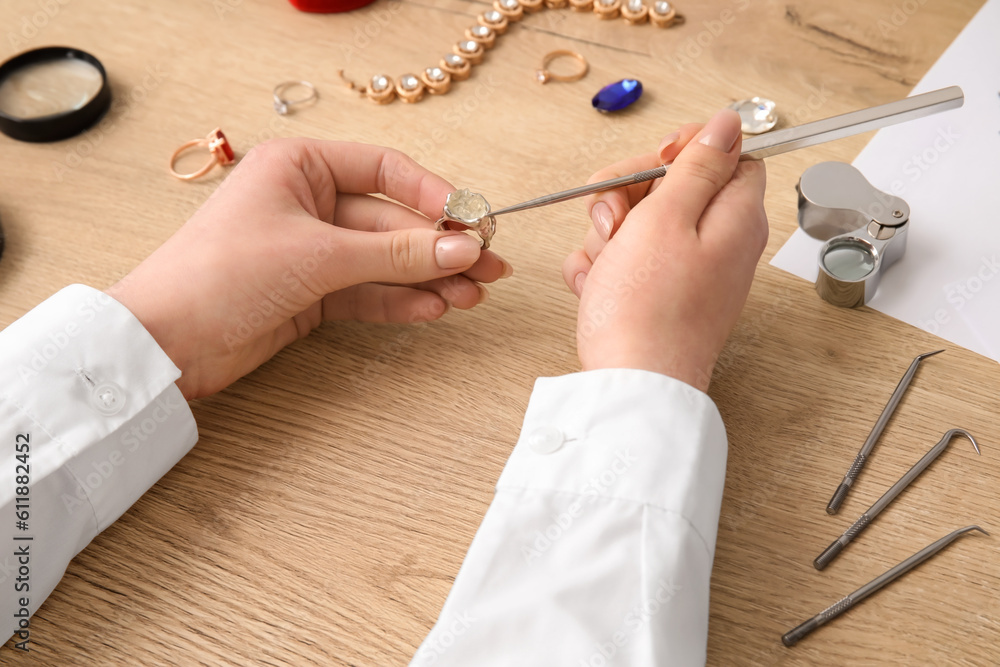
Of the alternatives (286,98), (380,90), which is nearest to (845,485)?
(380,90)

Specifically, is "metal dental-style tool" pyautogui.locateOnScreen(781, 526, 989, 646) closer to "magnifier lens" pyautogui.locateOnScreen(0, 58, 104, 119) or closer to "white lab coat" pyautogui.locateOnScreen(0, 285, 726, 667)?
"white lab coat" pyautogui.locateOnScreen(0, 285, 726, 667)

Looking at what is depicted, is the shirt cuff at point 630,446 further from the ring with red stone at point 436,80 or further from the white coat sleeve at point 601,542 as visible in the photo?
the ring with red stone at point 436,80

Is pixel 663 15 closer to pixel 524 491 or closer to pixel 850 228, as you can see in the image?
pixel 850 228

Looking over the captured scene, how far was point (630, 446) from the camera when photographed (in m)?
0.71

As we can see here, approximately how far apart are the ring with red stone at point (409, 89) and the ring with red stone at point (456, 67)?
0.16 ft

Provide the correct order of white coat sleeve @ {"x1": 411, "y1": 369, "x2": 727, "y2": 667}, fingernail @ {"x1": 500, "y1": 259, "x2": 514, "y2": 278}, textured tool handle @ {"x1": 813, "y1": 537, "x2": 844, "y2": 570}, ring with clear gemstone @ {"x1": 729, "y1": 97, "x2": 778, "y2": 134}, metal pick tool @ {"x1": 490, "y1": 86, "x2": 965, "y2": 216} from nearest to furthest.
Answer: white coat sleeve @ {"x1": 411, "y1": 369, "x2": 727, "y2": 667}, textured tool handle @ {"x1": 813, "y1": 537, "x2": 844, "y2": 570}, metal pick tool @ {"x1": 490, "y1": 86, "x2": 965, "y2": 216}, fingernail @ {"x1": 500, "y1": 259, "x2": 514, "y2": 278}, ring with clear gemstone @ {"x1": 729, "y1": 97, "x2": 778, "y2": 134}

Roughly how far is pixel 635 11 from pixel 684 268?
613 millimetres

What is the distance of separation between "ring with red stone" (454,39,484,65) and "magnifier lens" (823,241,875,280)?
2.00ft

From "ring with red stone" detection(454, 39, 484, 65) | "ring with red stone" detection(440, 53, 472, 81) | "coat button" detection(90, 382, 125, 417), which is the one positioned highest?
"ring with red stone" detection(454, 39, 484, 65)

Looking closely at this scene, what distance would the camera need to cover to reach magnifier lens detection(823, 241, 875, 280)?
0.92 m

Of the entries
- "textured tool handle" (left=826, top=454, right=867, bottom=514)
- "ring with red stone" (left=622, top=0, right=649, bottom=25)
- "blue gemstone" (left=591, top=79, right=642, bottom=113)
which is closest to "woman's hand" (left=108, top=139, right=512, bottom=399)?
"blue gemstone" (left=591, top=79, right=642, bottom=113)

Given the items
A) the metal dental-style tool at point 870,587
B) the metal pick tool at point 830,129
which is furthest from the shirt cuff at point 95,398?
the metal dental-style tool at point 870,587

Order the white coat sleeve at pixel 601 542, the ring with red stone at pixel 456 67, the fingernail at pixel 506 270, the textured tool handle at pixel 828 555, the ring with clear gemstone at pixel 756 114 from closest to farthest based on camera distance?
1. the white coat sleeve at pixel 601 542
2. the textured tool handle at pixel 828 555
3. the fingernail at pixel 506 270
4. the ring with clear gemstone at pixel 756 114
5. the ring with red stone at pixel 456 67

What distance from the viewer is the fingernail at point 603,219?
0.94 metres
